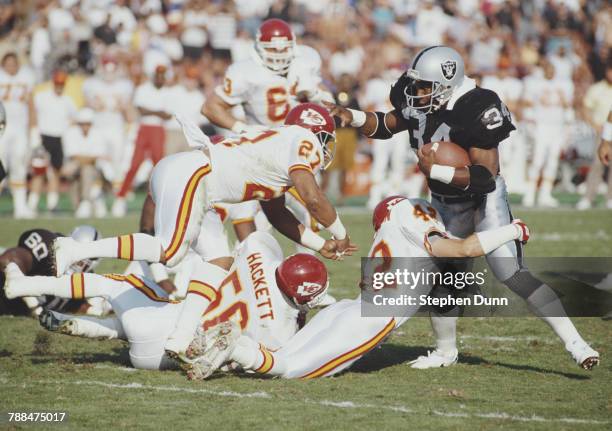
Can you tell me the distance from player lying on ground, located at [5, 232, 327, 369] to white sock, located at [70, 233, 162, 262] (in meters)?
0.16

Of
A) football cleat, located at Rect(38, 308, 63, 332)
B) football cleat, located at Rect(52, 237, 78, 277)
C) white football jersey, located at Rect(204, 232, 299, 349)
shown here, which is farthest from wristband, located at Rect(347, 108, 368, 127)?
football cleat, located at Rect(38, 308, 63, 332)

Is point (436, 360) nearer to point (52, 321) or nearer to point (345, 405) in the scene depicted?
point (345, 405)

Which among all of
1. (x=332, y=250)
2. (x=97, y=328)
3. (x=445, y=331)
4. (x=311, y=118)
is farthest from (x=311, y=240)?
(x=97, y=328)

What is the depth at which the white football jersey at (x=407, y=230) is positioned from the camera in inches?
203

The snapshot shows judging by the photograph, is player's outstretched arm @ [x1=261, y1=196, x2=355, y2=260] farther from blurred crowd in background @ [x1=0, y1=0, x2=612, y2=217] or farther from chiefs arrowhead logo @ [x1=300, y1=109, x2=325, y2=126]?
blurred crowd in background @ [x1=0, y1=0, x2=612, y2=217]

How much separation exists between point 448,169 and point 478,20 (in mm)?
14051

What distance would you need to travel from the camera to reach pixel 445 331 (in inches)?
213

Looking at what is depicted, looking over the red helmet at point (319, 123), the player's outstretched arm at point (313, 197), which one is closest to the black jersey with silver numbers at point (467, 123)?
the red helmet at point (319, 123)

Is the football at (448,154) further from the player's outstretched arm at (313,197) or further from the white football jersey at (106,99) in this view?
the white football jersey at (106,99)

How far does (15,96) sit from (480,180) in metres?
9.24

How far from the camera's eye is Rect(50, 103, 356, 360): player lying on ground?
17.1 feet

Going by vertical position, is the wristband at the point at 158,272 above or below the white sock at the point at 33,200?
below

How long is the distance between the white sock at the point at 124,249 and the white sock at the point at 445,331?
148 cm

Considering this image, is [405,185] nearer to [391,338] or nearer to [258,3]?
[258,3]
